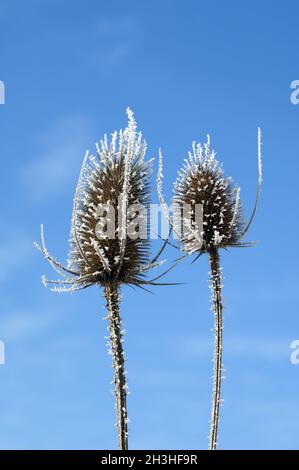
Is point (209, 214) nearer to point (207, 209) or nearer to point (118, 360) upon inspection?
point (207, 209)

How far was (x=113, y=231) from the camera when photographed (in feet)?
52.0

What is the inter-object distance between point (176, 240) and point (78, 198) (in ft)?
11.0

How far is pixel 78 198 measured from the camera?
16.0 m

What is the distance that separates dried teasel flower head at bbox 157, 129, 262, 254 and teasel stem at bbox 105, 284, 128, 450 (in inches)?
107

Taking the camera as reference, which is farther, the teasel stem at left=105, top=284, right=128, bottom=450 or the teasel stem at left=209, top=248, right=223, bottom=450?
the teasel stem at left=209, top=248, right=223, bottom=450

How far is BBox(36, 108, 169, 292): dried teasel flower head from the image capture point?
51.7 ft

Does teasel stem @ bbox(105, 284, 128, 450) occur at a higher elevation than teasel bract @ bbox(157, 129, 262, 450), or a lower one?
lower

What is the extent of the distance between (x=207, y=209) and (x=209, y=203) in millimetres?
134

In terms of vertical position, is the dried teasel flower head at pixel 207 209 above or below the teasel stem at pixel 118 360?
above

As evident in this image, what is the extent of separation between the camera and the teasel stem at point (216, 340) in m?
16.5

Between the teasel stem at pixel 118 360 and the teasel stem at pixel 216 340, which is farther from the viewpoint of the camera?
the teasel stem at pixel 216 340

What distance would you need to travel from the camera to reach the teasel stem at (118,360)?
14.8m
